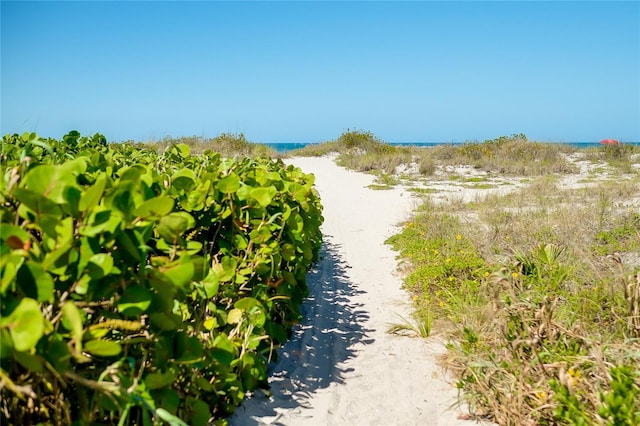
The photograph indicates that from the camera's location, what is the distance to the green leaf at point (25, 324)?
3.42ft

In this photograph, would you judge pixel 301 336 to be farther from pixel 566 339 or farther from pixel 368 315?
pixel 566 339

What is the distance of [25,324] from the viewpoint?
105cm

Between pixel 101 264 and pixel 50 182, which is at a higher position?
pixel 50 182

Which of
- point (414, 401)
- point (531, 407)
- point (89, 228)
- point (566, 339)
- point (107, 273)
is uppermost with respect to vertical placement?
point (89, 228)

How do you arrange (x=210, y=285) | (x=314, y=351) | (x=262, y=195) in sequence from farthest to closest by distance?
(x=314, y=351), (x=262, y=195), (x=210, y=285)

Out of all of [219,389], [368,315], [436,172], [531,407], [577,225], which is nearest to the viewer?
[219,389]

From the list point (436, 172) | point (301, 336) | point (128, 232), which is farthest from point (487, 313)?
point (436, 172)

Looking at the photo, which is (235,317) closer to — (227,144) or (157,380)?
(157,380)

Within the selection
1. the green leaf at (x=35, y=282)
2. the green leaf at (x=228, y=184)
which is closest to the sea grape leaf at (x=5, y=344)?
the green leaf at (x=35, y=282)

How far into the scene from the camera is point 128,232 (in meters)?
1.37

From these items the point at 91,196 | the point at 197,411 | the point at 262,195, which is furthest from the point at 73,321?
the point at 262,195

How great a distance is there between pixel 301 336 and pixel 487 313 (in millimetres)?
1385

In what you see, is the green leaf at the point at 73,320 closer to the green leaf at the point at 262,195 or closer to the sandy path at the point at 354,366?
the green leaf at the point at 262,195

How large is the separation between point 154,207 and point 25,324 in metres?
0.44
